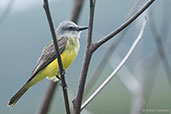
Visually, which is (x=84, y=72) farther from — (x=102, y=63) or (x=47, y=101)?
(x=47, y=101)

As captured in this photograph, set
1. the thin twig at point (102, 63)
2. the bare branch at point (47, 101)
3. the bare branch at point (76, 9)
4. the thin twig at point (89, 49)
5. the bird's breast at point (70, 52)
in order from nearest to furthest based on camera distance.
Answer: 1. the thin twig at point (89, 49)
2. the thin twig at point (102, 63)
3. the bare branch at point (47, 101)
4. the bare branch at point (76, 9)
5. the bird's breast at point (70, 52)

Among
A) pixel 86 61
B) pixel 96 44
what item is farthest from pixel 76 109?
pixel 96 44

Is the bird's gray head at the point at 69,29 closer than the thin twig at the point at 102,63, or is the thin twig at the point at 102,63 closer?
the thin twig at the point at 102,63

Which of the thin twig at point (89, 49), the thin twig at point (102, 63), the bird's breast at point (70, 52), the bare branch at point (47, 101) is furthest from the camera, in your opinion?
the bird's breast at point (70, 52)

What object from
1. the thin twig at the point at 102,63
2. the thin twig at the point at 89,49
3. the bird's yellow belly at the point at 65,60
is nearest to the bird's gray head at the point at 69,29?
the bird's yellow belly at the point at 65,60

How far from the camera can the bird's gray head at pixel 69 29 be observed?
5.06 m

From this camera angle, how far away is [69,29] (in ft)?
17.2

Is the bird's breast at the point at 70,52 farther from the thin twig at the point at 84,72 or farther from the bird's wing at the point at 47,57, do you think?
the thin twig at the point at 84,72

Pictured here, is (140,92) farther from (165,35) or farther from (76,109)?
(76,109)

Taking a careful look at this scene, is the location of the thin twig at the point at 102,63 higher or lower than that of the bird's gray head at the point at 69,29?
lower

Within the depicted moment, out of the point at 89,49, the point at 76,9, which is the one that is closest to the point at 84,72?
the point at 89,49

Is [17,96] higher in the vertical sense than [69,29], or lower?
lower

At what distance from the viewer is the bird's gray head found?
5061mm

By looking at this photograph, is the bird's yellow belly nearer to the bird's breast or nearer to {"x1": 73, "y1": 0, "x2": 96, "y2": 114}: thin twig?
the bird's breast
